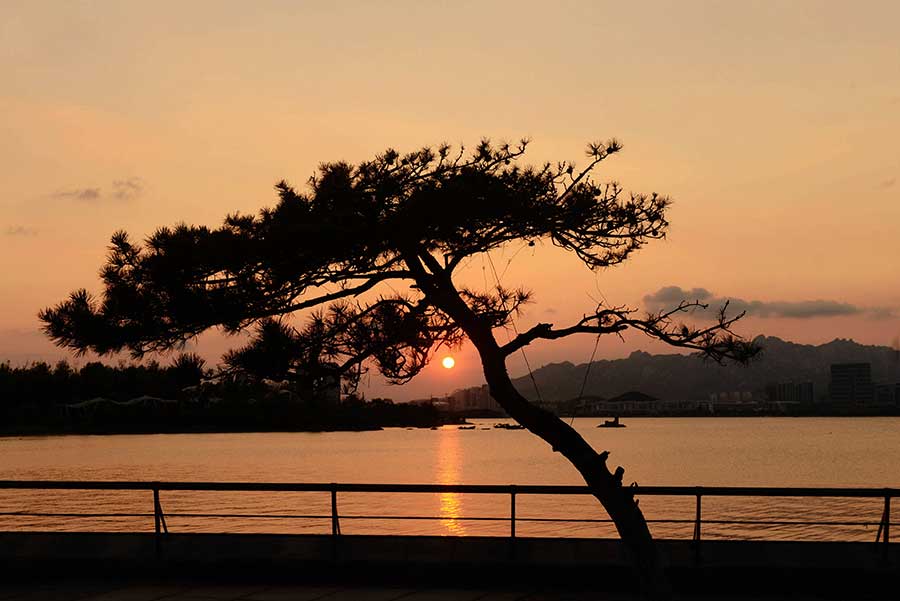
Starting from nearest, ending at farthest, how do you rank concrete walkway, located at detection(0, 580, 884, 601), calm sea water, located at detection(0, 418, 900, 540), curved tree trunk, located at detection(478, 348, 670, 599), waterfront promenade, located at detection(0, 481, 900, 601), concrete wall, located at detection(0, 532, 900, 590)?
1. curved tree trunk, located at detection(478, 348, 670, 599)
2. concrete walkway, located at detection(0, 580, 884, 601)
3. waterfront promenade, located at detection(0, 481, 900, 601)
4. concrete wall, located at detection(0, 532, 900, 590)
5. calm sea water, located at detection(0, 418, 900, 540)

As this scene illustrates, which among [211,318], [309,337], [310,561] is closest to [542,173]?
[309,337]

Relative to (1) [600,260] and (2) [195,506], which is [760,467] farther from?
(1) [600,260]

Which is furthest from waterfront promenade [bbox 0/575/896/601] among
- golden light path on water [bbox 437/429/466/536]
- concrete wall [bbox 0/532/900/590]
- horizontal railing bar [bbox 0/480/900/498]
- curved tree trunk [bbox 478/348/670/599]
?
golden light path on water [bbox 437/429/466/536]

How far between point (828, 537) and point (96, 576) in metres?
49.2

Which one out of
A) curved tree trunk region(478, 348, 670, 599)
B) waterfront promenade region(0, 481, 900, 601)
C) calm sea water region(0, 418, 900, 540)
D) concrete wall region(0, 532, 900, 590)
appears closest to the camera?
curved tree trunk region(478, 348, 670, 599)

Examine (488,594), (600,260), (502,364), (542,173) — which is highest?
(542,173)

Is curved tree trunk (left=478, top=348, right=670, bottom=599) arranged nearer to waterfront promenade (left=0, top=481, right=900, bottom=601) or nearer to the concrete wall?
waterfront promenade (left=0, top=481, right=900, bottom=601)

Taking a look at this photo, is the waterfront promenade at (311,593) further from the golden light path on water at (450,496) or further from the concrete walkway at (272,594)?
the golden light path on water at (450,496)

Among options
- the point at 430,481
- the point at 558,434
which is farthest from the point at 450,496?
the point at 558,434

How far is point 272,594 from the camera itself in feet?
40.4

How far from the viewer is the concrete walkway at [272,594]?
39.4 feet

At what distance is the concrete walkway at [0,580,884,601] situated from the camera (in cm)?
1202

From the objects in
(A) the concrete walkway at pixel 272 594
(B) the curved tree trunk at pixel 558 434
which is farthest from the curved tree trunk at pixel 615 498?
(A) the concrete walkway at pixel 272 594

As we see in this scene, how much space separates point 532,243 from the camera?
35.2ft
